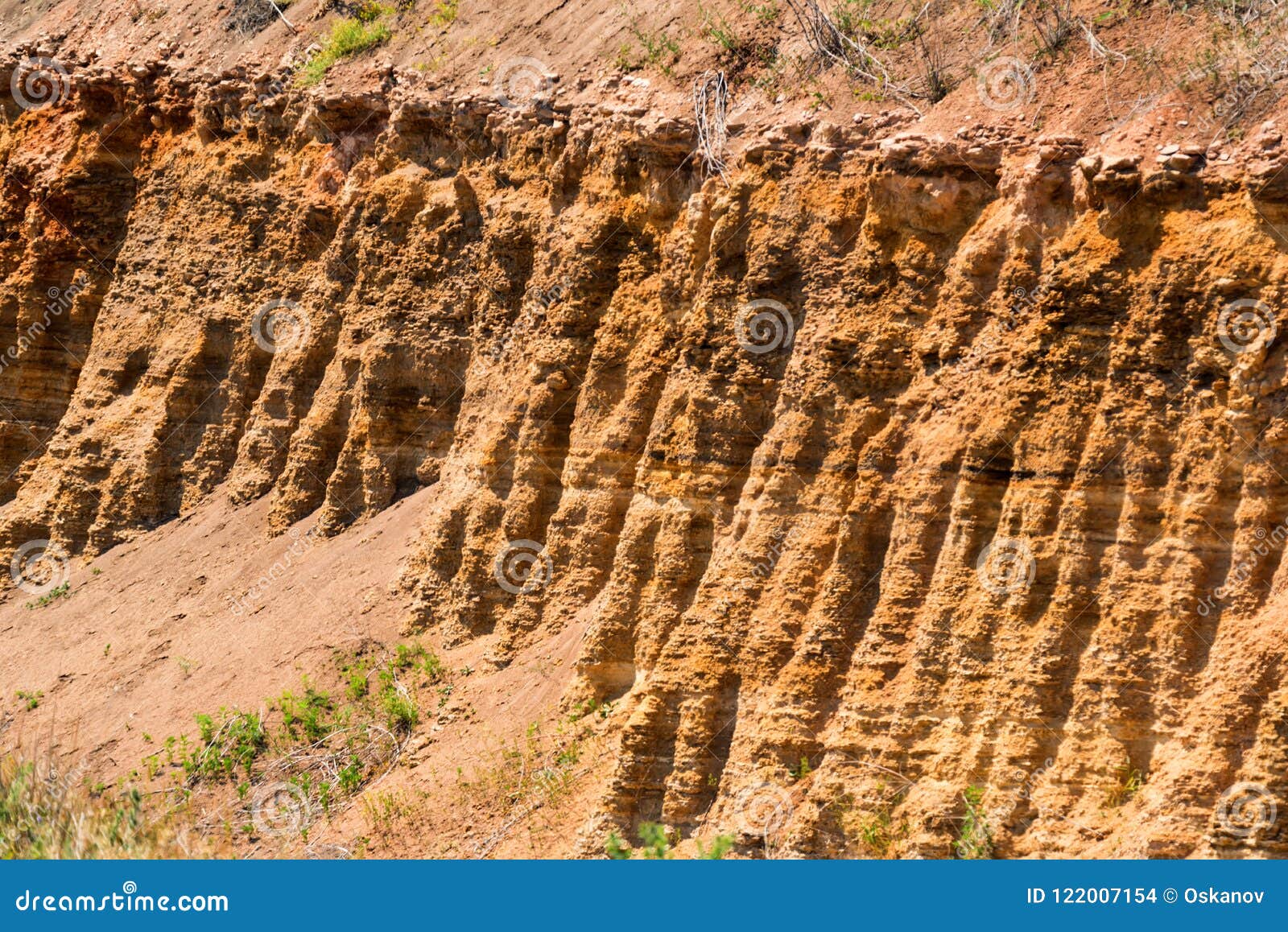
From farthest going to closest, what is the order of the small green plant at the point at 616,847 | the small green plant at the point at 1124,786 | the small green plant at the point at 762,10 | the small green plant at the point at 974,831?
the small green plant at the point at 762,10
the small green plant at the point at 616,847
the small green plant at the point at 974,831
the small green plant at the point at 1124,786

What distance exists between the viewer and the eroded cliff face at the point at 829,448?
11727mm

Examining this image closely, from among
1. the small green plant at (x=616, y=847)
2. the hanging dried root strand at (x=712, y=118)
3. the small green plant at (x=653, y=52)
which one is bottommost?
the small green plant at (x=616, y=847)

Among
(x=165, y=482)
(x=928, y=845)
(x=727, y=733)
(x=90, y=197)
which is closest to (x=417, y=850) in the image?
(x=727, y=733)

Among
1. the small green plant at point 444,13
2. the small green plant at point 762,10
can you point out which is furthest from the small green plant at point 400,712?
the small green plant at point 444,13

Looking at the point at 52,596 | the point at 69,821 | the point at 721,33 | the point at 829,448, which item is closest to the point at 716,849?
the point at 829,448

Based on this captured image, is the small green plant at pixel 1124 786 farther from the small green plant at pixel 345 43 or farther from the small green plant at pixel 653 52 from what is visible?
the small green plant at pixel 345 43

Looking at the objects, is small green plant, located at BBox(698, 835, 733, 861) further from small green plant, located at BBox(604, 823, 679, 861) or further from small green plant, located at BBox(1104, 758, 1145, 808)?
small green plant, located at BBox(1104, 758, 1145, 808)

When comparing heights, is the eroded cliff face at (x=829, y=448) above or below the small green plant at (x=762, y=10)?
below

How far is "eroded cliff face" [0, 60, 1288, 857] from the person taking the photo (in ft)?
38.5

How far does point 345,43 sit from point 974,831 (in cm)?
1354

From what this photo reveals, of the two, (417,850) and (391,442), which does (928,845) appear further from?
(391,442)

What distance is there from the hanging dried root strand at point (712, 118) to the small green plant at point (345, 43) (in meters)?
6.10

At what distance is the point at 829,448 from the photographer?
549 inches

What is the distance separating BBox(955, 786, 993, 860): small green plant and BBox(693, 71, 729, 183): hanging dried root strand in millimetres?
6163
